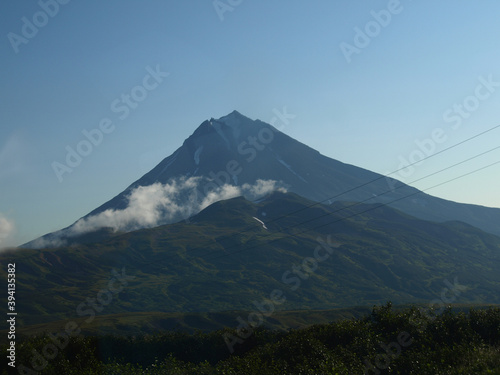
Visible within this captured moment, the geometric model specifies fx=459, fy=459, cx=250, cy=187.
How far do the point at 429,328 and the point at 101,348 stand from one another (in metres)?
33.7

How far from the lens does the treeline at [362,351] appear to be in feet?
96.5

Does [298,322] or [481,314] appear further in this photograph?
[298,322]

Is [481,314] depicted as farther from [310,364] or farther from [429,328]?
[310,364]

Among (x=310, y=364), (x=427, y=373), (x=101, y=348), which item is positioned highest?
(x=101, y=348)

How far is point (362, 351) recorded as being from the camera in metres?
35.3

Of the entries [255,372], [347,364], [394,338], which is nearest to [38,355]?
[255,372]

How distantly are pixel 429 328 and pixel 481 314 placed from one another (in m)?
4.46

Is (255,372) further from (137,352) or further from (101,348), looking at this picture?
(137,352)

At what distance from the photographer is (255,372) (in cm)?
3250

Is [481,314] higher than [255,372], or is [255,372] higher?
[255,372]

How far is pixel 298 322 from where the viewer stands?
199875 millimetres

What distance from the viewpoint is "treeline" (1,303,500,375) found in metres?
29.4

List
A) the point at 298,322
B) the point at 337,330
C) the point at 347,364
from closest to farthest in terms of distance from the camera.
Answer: the point at 347,364 < the point at 337,330 < the point at 298,322

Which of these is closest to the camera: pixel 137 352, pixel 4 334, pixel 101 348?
pixel 101 348
